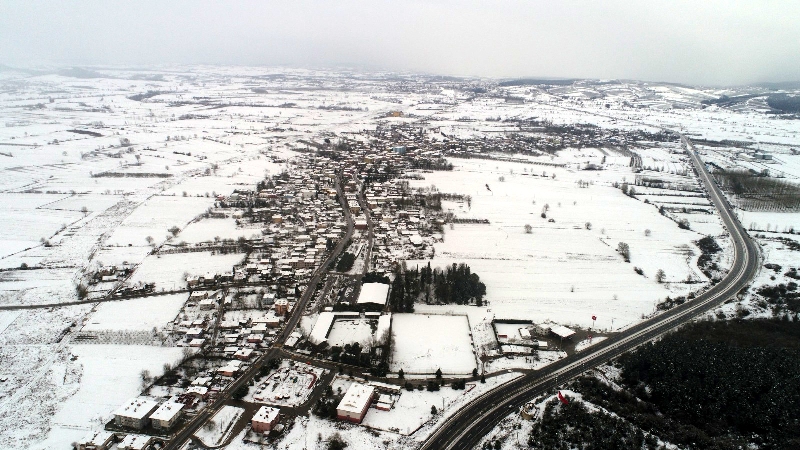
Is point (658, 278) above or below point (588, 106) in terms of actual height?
below

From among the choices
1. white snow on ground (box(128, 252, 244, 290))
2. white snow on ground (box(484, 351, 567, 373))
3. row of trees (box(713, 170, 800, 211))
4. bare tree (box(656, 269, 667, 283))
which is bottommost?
white snow on ground (box(484, 351, 567, 373))

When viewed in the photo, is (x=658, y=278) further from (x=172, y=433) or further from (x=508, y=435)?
(x=172, y=433)

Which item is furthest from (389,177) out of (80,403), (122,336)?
(80,403)

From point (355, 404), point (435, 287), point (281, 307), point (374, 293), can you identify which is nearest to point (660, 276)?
point (435, 287)

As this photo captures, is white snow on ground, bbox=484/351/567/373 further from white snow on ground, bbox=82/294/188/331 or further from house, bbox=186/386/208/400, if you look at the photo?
white snow on ground, bbox=82/294/188/331

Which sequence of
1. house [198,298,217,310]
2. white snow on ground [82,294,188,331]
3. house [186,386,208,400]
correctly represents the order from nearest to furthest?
1. house [186,386,208,400]
2. white snow on ground [82,294,188,331]
3. house [198,298,217,310]

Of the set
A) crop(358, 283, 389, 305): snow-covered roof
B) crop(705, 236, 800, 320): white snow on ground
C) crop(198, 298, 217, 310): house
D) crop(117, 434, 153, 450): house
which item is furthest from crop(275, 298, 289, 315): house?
crop(705, 236, 800, 320): white snow on ground

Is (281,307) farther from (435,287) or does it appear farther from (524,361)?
(524,361)

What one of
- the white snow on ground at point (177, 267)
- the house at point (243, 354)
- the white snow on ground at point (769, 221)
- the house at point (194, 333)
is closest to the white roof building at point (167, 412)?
the house at point (243, 354)

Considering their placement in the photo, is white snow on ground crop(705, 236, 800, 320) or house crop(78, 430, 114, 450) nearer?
house crop(78, 430, 114, 450)
